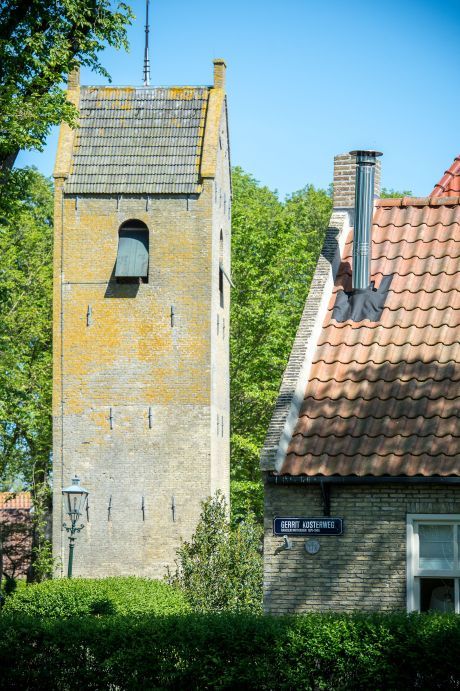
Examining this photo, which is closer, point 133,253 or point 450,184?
point 450,184

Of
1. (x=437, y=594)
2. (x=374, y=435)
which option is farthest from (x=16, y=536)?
(x=437, y=594)

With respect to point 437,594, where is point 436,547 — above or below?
above

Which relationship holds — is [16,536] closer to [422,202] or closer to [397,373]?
[422,202]

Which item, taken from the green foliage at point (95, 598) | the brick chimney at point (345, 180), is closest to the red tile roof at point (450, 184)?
the brick chimney at point (345, 180)

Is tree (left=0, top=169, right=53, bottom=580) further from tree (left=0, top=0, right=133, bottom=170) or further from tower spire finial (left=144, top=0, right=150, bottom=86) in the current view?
tree (left=0, top=0, right=133, bottom=170)

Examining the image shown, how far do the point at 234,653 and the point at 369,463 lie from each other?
2794mm

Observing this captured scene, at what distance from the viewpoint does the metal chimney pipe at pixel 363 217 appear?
15.6 meters

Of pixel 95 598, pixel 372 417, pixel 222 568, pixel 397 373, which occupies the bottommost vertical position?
pixel 95 598

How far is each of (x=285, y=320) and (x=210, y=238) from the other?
25.6ft

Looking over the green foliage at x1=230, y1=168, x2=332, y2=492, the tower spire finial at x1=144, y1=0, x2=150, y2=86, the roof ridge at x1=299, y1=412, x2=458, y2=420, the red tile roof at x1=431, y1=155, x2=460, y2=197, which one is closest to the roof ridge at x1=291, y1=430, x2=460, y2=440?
the roof ridge at x1=299, y1=412, x2=458, y2=420

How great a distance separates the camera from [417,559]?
1397 cm

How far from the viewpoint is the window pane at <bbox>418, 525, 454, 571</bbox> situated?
13.9m

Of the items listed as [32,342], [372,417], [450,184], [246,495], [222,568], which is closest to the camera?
[372,417]

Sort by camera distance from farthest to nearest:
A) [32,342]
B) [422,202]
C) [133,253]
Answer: [32,342]
[133,253]
[422,202]
